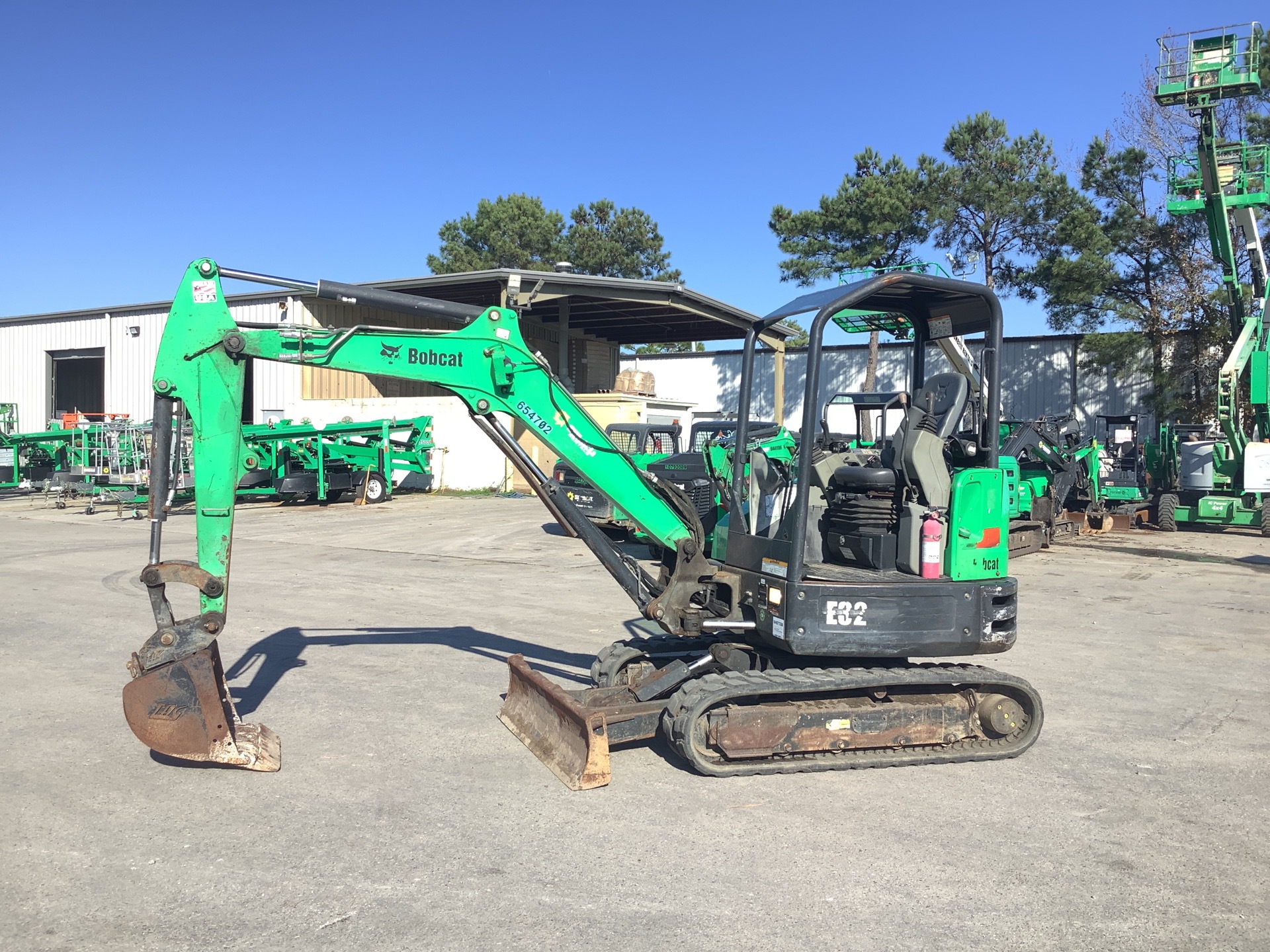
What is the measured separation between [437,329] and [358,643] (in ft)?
56.8

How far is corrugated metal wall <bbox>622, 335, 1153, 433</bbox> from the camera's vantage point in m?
31.7

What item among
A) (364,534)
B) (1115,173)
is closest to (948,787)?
(364,534)

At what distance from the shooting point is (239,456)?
5.77 meters

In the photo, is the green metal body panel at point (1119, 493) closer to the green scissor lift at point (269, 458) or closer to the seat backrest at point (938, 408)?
the seat backrest at point (938, 408)

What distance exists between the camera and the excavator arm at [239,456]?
5.20 meters

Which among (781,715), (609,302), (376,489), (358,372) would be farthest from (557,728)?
(609,302)

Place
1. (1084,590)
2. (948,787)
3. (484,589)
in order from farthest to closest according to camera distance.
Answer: (1084,590) → (484,589) → (948,787)

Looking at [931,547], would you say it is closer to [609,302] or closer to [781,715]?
[781,715]

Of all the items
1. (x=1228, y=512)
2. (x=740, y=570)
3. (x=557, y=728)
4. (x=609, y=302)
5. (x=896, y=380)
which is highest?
(x=609, y=302)

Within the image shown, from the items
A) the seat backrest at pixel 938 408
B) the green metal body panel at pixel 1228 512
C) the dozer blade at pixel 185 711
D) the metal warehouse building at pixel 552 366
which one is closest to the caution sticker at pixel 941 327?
the seat backrest at pixel 938 408

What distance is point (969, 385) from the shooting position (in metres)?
6.10

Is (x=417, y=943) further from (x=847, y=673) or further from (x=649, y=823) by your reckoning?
(x=847, y=673)

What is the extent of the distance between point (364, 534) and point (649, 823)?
14.0 metres

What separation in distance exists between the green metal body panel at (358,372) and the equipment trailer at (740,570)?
0.01 metres
